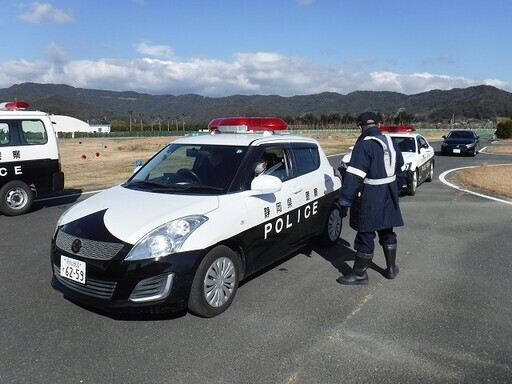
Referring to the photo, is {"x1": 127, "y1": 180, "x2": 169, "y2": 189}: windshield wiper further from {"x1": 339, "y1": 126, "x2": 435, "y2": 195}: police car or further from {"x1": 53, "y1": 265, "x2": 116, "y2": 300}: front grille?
{"x1": 339, "y1": 126, "x2": 435, "y2": 195}: police car

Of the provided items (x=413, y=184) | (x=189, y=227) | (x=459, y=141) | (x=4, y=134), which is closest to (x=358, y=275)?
(x=189, y=227)

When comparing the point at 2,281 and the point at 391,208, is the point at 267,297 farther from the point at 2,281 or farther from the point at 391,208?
the point at 2,281

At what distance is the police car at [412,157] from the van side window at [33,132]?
6788mm

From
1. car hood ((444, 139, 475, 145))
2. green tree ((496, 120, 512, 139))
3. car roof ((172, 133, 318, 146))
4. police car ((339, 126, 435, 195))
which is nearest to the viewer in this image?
car roof ((172, 133, 318, 146))

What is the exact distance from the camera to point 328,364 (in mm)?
3131

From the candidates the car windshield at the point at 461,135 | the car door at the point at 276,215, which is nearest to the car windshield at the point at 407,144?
the car door at the point at 276,215

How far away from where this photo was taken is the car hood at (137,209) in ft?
11.7

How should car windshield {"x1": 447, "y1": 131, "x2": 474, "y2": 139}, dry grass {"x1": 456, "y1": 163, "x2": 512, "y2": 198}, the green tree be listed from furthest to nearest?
the green tree, car windshield {"x1": 447, "y1": 131, "x2": 474, "y2": 139}, dry grass {"x1": 456, "y1": 163, "x2": 512, "y2": 198}

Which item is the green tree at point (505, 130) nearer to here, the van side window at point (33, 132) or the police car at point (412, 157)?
the police car at point (412, 157)

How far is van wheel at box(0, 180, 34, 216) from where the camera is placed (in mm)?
8125

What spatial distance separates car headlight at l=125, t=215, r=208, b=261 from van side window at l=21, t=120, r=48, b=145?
635 cm

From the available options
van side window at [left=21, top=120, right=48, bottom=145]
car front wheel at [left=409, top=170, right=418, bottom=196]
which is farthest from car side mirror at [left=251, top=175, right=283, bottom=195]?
car front wheel at [left=409, top=170, right=418, bottom=196]

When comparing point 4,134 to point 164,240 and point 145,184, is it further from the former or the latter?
point 164,240

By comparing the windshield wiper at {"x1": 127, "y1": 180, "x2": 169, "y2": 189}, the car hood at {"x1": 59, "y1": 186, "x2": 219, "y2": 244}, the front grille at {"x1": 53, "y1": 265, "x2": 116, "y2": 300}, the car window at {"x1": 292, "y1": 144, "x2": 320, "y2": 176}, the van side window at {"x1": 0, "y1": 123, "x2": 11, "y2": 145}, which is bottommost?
the front grille at {"x1": 53, "y1": 265, "x2": 116, "y2": 300}
